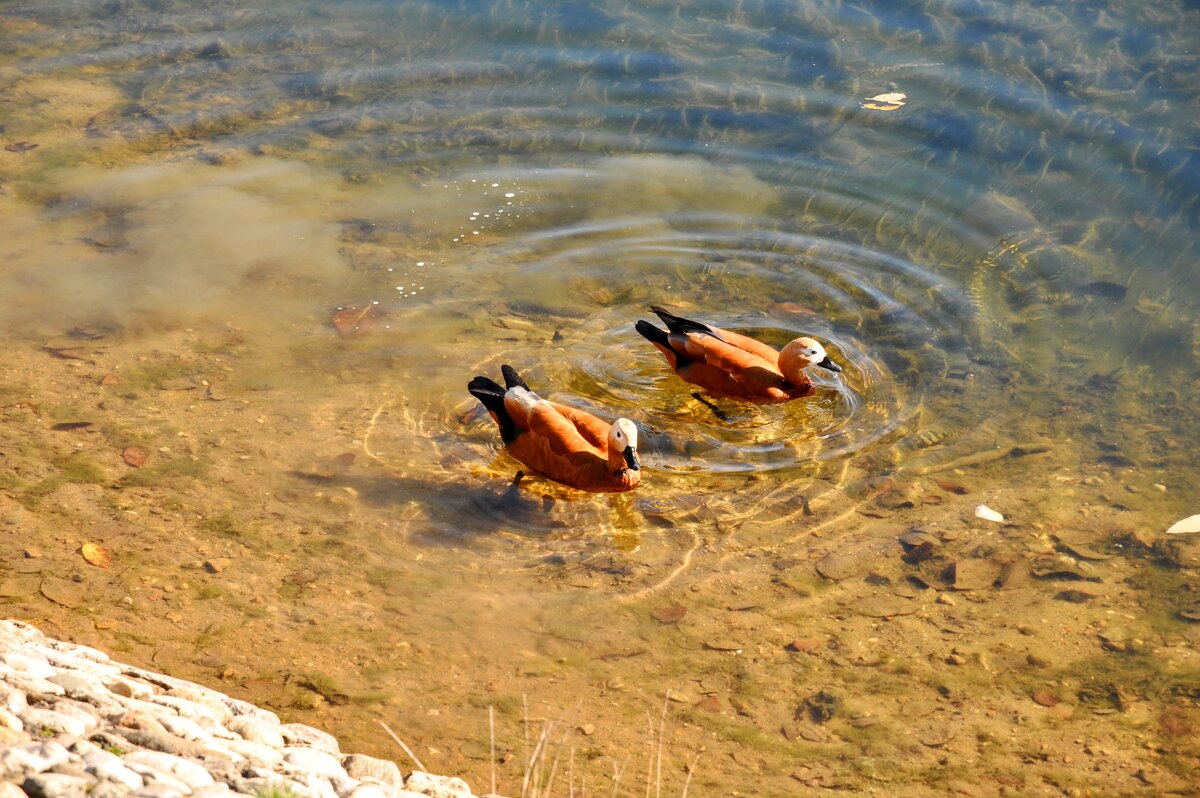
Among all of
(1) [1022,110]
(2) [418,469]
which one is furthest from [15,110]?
(1) [1022,110]

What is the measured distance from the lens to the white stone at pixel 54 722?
4.56 m

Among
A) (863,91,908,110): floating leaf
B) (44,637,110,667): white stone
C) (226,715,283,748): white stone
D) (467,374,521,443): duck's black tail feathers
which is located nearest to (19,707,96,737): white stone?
(226,715,283,748): white stone

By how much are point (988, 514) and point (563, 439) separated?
9.66 ft

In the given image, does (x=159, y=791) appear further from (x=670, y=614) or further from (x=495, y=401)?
(x=495, y=401)

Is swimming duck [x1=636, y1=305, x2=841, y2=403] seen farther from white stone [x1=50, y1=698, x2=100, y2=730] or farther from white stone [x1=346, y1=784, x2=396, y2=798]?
white stone [x1=50, y1=698, x2=100, y2=730]

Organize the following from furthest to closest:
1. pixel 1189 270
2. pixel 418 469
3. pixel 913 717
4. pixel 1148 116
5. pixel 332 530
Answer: pixel 1148 116
pixel 1189 270
pixel 418 469
pixel 332 530
pixel 913 717

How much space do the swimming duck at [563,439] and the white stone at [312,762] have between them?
3022mm

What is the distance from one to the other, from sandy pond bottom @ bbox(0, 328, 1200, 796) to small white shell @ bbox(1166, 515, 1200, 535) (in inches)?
3.5

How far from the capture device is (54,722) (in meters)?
4.59

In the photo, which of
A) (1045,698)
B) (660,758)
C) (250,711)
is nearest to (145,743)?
(250,711)

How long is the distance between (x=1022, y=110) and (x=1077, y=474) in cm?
514

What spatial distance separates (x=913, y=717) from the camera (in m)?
6.24

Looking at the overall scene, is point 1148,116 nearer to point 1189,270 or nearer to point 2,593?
point 1189,270

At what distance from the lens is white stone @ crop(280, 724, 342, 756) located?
5.42 m
